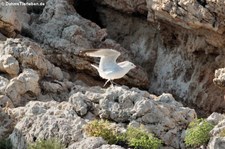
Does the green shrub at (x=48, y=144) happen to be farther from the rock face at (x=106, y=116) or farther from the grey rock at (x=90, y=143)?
the grey rock at (x=90, y=143)

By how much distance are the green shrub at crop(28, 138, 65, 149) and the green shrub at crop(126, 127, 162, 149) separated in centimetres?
147

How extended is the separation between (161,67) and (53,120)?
27.5 feet

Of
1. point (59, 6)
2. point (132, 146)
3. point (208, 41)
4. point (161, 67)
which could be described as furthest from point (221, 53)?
point (132, 146)

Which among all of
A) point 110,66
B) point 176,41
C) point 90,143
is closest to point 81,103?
point 110,66

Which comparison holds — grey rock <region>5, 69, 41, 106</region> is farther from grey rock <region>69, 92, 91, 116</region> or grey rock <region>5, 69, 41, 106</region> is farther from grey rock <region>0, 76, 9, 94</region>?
grey rock <region>69, 92, 91, 116</region>

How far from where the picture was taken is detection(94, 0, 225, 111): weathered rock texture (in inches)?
953

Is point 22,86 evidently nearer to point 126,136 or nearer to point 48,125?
point 48,125

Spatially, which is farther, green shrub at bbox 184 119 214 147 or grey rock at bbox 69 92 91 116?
grey rock at bbox 69 92 91 116

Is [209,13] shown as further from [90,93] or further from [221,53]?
[90,93]

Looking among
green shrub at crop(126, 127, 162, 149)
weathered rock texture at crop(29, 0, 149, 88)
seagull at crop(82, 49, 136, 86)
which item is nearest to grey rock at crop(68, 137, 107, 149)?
green shrub at crop(126, 127, 162, 149)

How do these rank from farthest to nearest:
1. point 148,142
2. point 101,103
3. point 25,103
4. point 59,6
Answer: point 59,6 < point 25,103 < point 101,103 < point 148,142

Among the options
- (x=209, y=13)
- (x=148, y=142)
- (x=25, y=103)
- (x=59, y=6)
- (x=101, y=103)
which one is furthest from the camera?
(x=59, y=6)

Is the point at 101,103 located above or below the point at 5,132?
above

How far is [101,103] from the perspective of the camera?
64.0 ft
